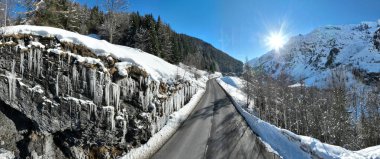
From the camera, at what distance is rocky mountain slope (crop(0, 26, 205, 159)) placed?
75.0ft

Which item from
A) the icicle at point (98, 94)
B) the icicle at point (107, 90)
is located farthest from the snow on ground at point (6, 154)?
the icicle at point (107, 90)

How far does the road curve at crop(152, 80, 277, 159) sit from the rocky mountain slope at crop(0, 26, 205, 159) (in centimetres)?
362

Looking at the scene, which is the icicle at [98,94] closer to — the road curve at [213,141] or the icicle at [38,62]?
the icicle at [38,62]

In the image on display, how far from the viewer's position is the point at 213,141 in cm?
2441

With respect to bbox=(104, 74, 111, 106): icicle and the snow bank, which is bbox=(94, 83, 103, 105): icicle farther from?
the snow bank

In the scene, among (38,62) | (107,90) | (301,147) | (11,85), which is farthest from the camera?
(107,90)

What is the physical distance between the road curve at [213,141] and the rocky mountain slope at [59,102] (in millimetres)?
3623

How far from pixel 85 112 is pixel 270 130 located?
1522cm

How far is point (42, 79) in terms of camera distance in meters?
23.5

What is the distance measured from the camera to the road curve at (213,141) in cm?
2059

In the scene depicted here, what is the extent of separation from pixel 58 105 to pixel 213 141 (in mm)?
13096

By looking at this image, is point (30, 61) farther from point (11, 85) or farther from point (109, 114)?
point (109, 114)

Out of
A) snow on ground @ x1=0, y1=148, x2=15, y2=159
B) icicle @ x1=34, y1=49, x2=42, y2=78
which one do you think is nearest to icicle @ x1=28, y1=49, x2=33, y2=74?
icicle @ x1=34, y1=49, x2=42, y2=78

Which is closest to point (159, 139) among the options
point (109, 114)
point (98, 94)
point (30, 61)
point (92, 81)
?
point (109, 114)
